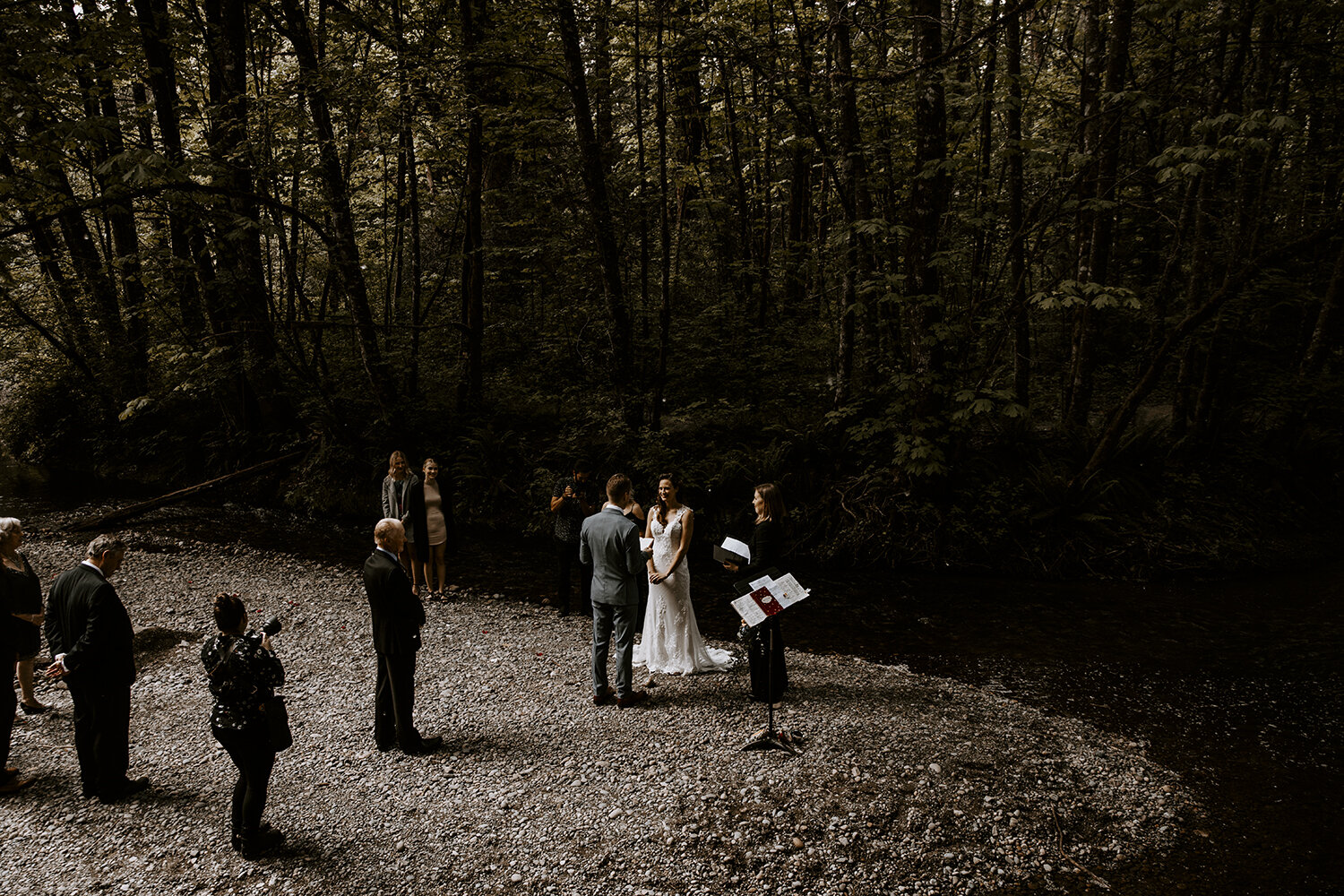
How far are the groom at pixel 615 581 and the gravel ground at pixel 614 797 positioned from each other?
0.34 meters

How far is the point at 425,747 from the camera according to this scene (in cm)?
565

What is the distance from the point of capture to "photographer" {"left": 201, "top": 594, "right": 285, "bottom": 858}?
158 inches

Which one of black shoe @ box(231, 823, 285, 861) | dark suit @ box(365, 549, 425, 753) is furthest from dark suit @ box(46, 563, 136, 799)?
dark suit @ box(365, 549, 425, 753)

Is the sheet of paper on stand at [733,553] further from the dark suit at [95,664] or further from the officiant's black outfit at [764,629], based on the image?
the dark suit at [95,664]

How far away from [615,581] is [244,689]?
2881 mm

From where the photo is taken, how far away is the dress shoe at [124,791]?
193 inches

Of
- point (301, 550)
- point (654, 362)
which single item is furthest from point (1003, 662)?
point (301, 550)

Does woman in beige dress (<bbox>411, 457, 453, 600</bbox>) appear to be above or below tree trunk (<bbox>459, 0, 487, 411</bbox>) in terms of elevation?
below

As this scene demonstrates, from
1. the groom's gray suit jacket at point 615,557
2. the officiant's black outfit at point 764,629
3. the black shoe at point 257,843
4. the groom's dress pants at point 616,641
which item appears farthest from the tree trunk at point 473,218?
the black shoe at point 257,843

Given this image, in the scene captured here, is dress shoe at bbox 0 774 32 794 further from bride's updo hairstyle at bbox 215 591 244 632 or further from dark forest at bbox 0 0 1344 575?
dark forest at bbox 0 0 1344 575

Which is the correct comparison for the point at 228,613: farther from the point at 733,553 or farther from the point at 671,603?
the point at 671,603

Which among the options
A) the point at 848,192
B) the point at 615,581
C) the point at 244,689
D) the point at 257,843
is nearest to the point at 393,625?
the point at 244,689

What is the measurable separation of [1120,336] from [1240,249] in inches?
259

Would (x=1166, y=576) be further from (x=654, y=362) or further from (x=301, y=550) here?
(x=301, y=550)
